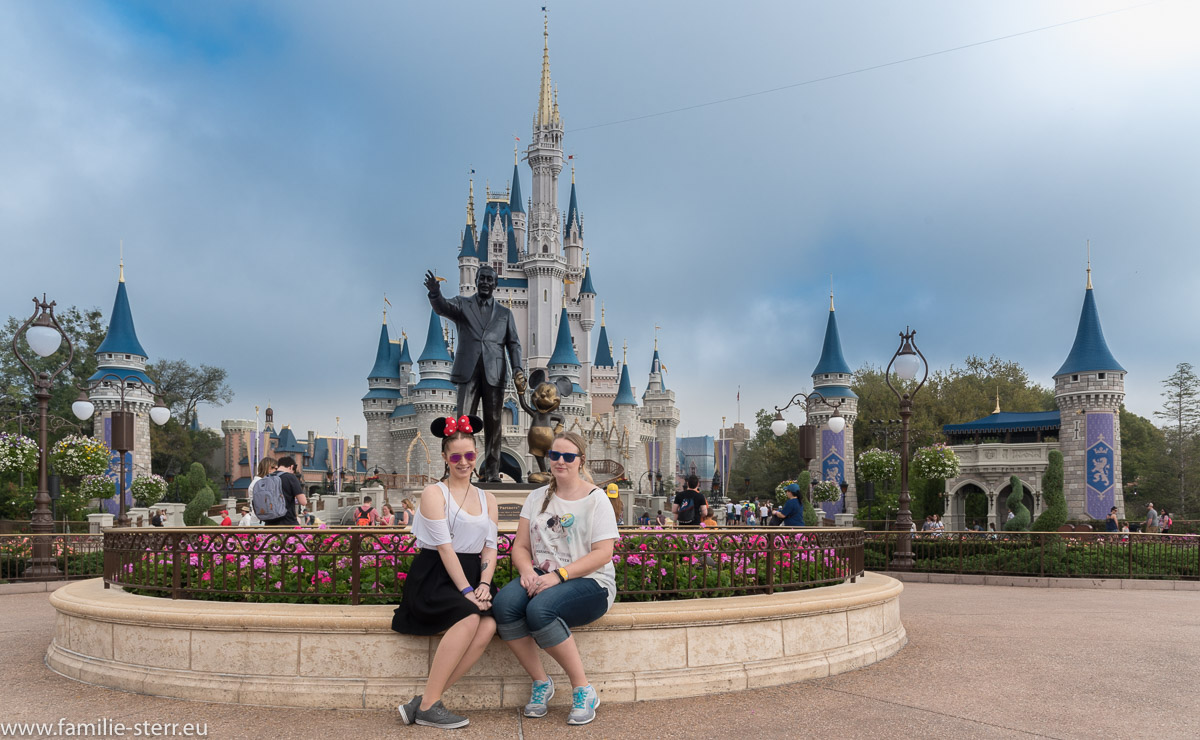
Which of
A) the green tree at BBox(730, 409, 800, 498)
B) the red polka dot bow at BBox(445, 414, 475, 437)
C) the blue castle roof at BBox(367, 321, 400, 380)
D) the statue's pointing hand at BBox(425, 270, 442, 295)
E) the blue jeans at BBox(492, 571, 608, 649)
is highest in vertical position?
the blue castle roof at BBox(367, 321, 400, 380)

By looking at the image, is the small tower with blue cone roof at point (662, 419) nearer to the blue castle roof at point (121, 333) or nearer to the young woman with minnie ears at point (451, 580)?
the blue castle roof at point (121, 333)

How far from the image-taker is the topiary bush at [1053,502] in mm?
16391

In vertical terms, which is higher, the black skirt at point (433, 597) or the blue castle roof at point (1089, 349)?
the blue castle roof at point (1089, 349)

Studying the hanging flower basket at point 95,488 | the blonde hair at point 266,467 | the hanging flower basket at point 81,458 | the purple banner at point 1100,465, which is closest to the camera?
the blonde hair at point 266,467

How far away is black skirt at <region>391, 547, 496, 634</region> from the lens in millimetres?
4527

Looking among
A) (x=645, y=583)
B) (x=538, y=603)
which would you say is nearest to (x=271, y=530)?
(x=538, y=603)

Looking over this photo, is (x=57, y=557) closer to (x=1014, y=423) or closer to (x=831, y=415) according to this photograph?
(x=831, y=415)

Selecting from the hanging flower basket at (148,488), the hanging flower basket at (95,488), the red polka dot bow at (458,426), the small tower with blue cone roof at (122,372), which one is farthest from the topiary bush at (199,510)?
the small tower with blue cone roof at (122,372)

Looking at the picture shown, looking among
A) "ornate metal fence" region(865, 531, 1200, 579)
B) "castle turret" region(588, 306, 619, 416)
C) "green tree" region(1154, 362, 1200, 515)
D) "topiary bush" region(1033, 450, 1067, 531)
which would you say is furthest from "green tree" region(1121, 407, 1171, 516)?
"castle turret" region(588, 306, 619, 416)

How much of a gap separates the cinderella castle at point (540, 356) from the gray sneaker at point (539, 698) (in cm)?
5209

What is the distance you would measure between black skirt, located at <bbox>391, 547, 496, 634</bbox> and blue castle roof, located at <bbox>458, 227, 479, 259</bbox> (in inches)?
2711

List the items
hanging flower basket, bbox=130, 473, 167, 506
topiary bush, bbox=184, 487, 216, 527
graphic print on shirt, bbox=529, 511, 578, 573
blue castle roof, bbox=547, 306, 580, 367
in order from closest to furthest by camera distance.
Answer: graphic print on shirt, bbox=529, 511, 578, 573 → topiary bush, bbox=184, 487, 216, 527 → hanging flower basket, bbox=130, 473, 167, 506 → blue castle roof, bbox=547, 306, 580, 367

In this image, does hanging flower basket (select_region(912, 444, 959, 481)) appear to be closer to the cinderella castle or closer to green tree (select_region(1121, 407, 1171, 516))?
green tree (select_region(1121, 407, 1171, 516))

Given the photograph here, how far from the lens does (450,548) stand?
4523 millimetres
